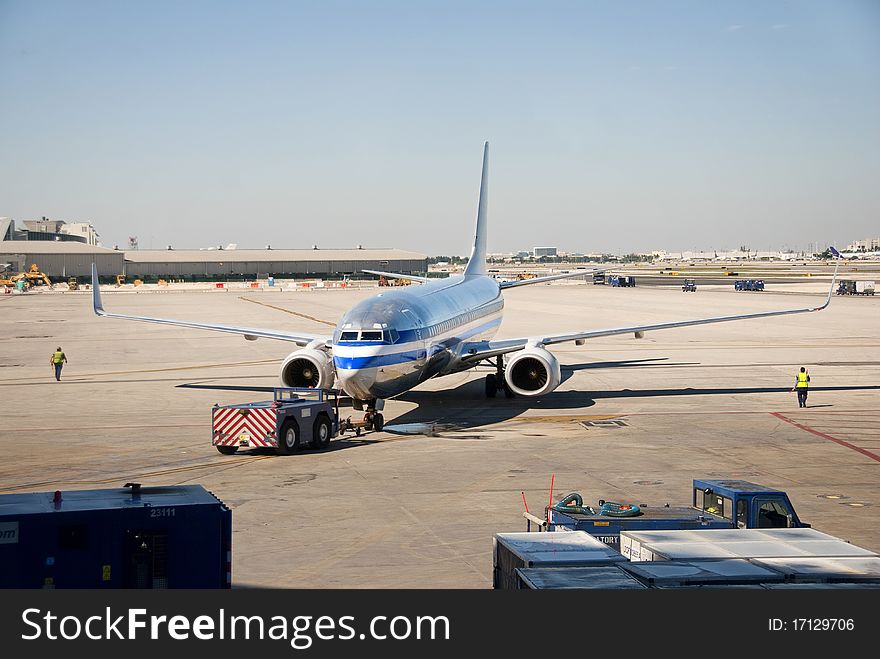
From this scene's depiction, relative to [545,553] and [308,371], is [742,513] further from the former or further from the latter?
[308,371]

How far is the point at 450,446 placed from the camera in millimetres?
34438

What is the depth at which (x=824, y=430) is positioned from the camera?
37094mm

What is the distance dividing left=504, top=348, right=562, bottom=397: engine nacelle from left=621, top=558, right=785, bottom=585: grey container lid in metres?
28.4

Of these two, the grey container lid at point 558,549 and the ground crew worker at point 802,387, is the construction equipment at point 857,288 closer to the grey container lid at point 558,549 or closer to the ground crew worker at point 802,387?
the ground crew worker at point 802,387

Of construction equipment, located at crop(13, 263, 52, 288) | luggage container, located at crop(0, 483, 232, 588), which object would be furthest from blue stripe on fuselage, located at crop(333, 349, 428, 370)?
construction equipment, located at crop(13, 263, 52, 288)

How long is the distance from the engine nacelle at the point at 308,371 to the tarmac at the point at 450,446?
176cm

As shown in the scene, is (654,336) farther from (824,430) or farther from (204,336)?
(824,430)

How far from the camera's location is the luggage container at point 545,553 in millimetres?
13867

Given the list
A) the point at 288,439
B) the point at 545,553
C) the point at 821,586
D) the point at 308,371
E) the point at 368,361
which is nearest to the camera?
the point at 821,586

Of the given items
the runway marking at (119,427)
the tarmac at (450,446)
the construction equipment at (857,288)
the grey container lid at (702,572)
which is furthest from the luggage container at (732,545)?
the construction equipment at (857,288)

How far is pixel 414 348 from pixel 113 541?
2300 cm

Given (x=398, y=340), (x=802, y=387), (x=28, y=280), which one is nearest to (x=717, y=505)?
(x=398, y=340)

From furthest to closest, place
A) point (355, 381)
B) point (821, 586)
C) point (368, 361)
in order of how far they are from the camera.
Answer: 1. point (355, 381)
2. point (368, 361)
3. point (821, 586)
